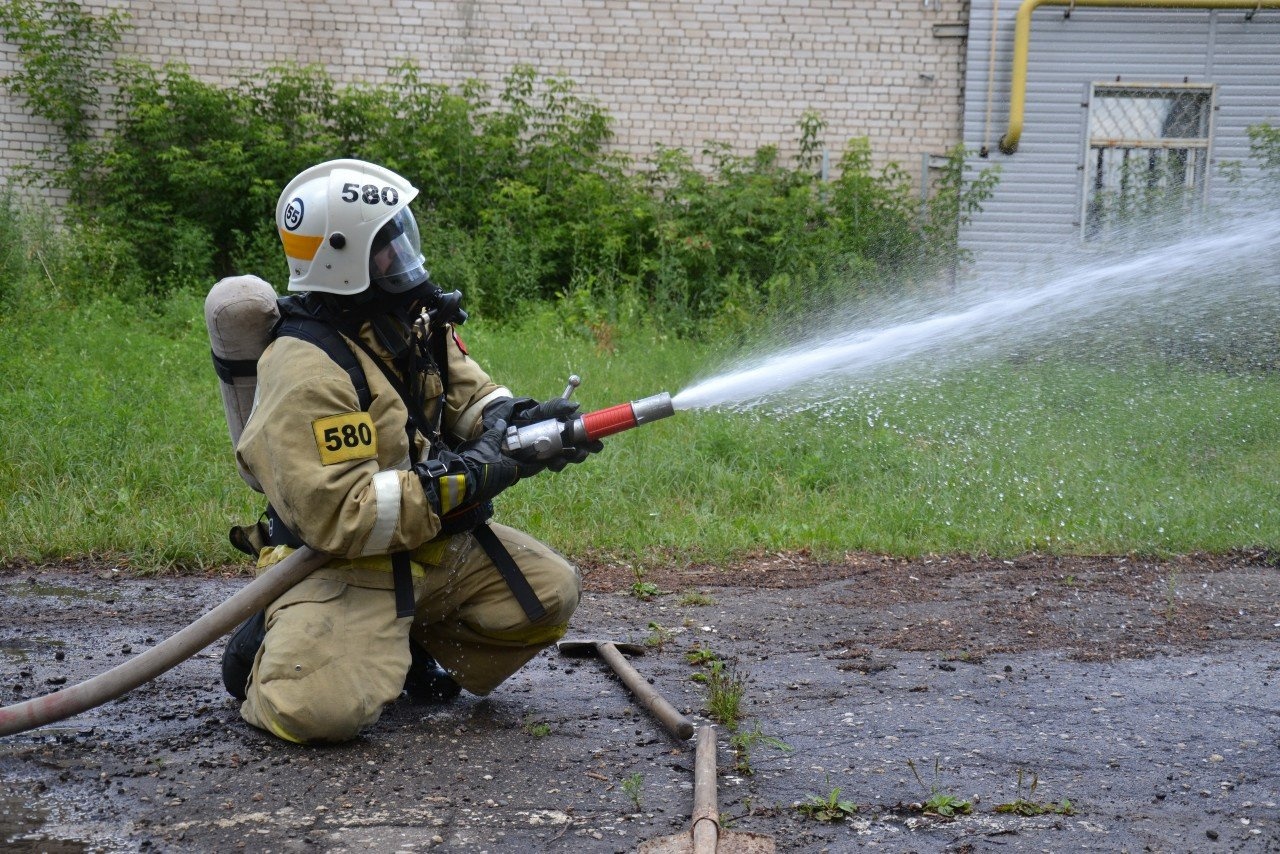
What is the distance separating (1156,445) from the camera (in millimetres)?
7492

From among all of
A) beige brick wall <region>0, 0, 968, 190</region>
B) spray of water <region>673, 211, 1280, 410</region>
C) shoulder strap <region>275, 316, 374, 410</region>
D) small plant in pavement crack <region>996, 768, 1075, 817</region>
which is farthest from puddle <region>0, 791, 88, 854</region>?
beige brick wall <region>0, 0, 968, 190</region>

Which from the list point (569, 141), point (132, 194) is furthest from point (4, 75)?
point (569, 141)

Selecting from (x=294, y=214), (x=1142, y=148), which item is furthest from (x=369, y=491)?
(x=1142, y=148)

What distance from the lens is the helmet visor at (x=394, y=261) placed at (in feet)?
11.2

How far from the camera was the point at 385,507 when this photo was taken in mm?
3229

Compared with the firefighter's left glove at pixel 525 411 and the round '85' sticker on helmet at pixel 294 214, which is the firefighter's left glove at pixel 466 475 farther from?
the round '85' sticker on helmet at pixel 294 214

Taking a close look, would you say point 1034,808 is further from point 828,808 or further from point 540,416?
point 540,416

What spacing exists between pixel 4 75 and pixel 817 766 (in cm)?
1204

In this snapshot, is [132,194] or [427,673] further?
[132,194]

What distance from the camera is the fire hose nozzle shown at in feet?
11.4

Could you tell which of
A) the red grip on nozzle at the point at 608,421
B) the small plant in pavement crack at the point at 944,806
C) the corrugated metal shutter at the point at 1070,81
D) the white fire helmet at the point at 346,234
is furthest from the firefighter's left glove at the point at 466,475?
the corrugated metal shutter at the point at 1070,81

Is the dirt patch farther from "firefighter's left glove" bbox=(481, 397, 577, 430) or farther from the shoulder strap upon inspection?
the shoulder strap

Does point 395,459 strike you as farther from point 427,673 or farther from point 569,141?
point 569,141

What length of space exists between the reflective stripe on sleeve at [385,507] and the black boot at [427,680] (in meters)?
0.71
